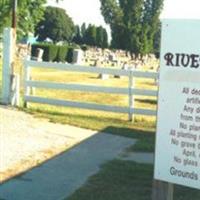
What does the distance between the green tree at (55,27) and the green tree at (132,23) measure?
77.2 ft

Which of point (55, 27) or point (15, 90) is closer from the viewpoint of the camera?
point (15, 90)

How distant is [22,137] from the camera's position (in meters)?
11.3

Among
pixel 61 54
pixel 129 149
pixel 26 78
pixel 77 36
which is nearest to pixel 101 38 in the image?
pixel 77 36

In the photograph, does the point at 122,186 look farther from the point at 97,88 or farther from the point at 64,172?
the point at 97,88

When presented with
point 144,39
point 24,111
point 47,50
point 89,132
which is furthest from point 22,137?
point 144,39

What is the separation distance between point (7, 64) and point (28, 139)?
4852 mm

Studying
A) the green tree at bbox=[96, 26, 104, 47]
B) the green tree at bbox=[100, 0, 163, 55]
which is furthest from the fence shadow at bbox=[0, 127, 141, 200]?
the green tree at bbox=[96, 26, 104, 47]

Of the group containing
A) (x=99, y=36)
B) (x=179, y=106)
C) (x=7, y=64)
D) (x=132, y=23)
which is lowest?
(x=7, y=64)

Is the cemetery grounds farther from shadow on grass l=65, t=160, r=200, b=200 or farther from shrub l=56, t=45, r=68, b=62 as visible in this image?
shrub l=56, t=45, r=68, b=62

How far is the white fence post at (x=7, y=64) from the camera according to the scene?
15.6m

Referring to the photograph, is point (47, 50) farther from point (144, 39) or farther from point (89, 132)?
point (89, 132)

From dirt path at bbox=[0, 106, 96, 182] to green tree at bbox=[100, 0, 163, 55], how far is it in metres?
68.3

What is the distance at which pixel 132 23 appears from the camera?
274 feet

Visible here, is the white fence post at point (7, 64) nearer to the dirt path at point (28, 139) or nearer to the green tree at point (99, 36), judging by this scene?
the dirt path at point (28, 139)
